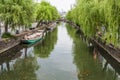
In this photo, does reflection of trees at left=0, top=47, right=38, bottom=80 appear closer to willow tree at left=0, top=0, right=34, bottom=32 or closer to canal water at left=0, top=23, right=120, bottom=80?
canal water at left=0, top=23, right=120, bottom=80

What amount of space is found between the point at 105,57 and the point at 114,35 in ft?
27.6

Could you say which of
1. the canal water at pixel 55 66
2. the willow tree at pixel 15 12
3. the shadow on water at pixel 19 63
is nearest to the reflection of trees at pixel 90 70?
the canal water at pixel 55 66

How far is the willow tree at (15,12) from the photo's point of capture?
94.8ft

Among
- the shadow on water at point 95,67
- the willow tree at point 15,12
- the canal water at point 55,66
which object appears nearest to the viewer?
the canal water at point 55,66

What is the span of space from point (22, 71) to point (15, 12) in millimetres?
10288

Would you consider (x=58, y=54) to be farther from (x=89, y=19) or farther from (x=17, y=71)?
(x=17, y=71)

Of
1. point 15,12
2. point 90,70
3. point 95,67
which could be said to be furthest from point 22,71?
point 15,12

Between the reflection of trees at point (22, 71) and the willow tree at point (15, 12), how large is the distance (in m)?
5.89

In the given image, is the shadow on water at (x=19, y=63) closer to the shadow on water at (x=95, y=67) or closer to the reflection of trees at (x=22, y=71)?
the reflection of trees at (x=22, y=71)

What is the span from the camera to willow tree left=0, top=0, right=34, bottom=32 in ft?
94.8

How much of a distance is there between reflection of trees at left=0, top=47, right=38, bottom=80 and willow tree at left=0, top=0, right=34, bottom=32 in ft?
19.3

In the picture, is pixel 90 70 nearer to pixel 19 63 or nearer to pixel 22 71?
pixel 22 71

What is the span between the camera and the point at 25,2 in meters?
30.6

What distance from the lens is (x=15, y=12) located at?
96.0ft
